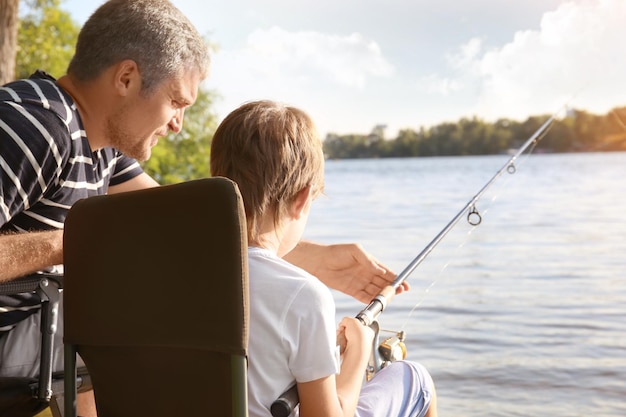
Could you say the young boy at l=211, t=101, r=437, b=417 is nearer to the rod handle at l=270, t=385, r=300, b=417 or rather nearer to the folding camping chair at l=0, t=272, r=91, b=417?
the rod handle at l=270, t=385, r=300, b=417

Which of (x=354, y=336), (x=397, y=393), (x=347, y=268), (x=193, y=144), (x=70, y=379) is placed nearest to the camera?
(x=70, y=379)

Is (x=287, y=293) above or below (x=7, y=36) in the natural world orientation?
below

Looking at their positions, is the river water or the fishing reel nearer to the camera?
the fishing reel

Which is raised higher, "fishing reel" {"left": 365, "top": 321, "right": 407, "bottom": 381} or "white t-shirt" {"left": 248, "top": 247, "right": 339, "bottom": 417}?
"white t-shirt" {"left": 248, "top": 247, "right": 339, "bottom": 417}

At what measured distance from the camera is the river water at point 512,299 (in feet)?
15.5

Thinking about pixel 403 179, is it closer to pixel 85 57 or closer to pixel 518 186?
pixel 518 186

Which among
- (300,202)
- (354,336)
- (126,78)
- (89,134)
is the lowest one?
(354,336)

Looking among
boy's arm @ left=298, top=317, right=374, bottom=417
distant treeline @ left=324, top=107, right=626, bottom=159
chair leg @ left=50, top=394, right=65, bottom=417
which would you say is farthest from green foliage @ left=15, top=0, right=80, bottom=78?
boy's arm @ left=298, top=317, right=374, bottom=417

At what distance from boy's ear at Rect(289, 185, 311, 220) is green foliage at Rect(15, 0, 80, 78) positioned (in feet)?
47.1

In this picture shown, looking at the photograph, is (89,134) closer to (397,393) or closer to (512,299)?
(397,393)

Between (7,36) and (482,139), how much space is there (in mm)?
27395

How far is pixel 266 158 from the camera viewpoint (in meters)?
1.78

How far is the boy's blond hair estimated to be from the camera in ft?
5.84

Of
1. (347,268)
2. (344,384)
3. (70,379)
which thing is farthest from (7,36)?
(344,384)
